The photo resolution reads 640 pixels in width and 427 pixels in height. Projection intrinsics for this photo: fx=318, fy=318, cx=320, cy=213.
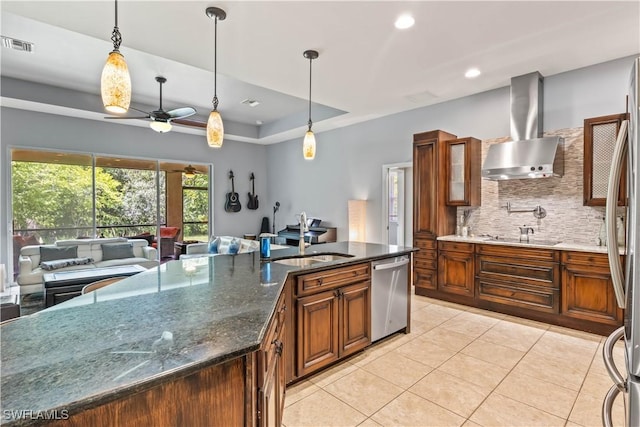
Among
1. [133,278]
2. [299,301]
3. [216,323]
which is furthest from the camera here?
[299,301]

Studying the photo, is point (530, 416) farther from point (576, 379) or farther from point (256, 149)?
point (256, 149)

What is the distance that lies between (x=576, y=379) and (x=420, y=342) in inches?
47.3

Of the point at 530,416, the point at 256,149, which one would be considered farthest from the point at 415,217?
the point at 256,149

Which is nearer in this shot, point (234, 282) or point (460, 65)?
point (234, 282)

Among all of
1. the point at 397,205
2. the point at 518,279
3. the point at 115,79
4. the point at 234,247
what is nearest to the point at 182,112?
the point at 234,247

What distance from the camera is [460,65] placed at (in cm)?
372

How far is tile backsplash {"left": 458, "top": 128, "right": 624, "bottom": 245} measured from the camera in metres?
3.74

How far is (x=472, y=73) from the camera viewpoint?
3926 mm

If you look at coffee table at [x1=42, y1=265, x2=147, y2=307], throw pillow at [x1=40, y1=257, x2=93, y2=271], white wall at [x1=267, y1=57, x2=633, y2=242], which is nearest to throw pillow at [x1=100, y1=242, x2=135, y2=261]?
throw pillow at [x1=40, y1=257, x2=93, y2=271]

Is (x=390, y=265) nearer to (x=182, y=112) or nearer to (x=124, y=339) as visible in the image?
(x=124, y=339)

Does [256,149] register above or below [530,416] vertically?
above

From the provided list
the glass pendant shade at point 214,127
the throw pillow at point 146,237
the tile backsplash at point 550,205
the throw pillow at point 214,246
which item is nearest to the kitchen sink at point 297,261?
the glass pendant shade at point 214,127

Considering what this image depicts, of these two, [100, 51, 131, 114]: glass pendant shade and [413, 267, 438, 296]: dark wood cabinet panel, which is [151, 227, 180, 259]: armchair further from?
[100, 51, 131, 114]: glass pendant shade

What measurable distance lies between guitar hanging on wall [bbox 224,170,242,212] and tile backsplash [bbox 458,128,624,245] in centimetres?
544
